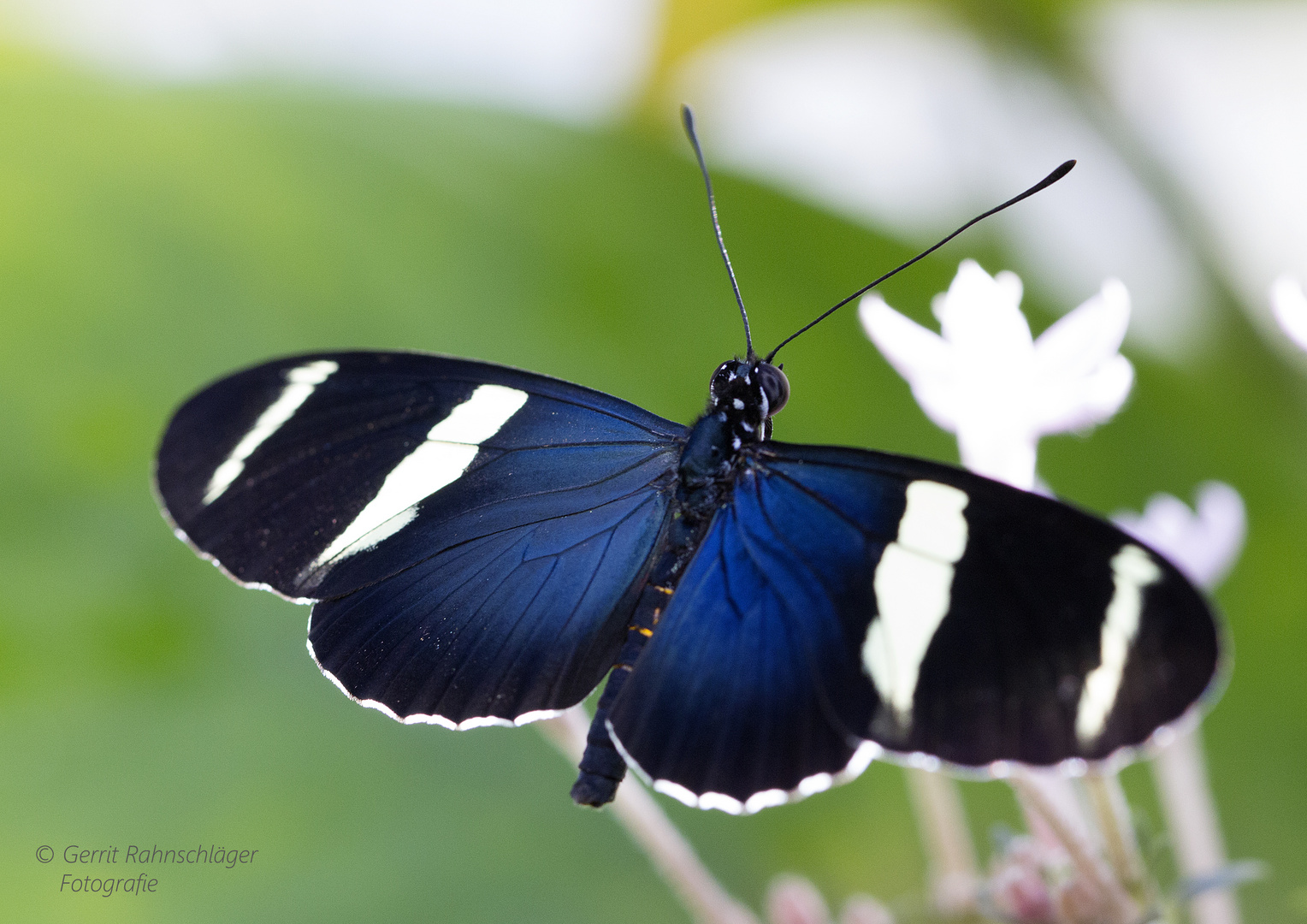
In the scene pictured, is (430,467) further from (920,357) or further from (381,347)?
(381,347)

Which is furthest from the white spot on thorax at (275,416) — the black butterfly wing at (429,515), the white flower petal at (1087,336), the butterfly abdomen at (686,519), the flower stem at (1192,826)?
the flower stem at (1192,826)

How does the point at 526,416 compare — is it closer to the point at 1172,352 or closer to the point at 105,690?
the point at 105,690

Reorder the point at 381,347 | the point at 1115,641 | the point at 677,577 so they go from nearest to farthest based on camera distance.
A: the point at 1115,641
the point at 677,577
the point at 381,347

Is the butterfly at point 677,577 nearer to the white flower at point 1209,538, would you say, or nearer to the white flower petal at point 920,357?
the white flower petal at point 920,357

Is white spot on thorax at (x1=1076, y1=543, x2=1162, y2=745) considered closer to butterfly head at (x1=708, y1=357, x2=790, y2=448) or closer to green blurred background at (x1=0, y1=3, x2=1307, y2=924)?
butterfly head at (x1=708, y1=357, x2=790, y2=448)

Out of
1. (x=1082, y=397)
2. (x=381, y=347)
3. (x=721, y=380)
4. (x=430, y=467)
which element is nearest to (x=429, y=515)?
(x=430, y=467)

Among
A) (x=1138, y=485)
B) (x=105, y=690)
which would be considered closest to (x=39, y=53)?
(x=105, y=690)
